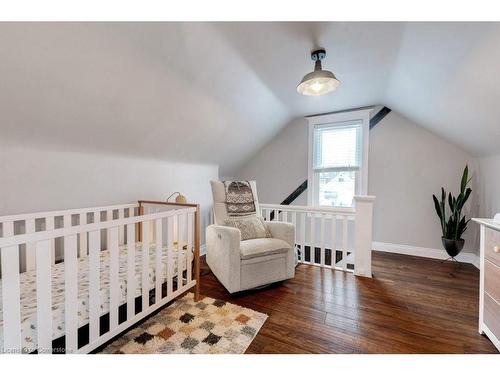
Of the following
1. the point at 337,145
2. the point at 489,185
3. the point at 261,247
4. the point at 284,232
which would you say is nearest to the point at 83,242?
the point at 261,247

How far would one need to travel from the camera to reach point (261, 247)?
2.06 metres

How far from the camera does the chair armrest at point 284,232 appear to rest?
228 cm

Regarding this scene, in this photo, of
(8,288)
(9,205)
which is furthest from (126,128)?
(8,288)

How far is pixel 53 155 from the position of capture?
169cm

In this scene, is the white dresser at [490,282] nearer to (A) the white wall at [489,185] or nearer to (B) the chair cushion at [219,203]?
(A) the white wall at [489,185]

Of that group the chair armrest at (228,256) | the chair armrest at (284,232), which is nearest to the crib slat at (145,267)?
the chair armrest at (228,256)

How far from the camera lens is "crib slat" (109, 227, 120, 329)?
4.13 ft

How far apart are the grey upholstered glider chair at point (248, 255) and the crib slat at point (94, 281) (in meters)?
1.02

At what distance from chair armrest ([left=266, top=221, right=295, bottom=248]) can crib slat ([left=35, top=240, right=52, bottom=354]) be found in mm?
1853

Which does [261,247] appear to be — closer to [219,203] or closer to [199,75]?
[219,203]

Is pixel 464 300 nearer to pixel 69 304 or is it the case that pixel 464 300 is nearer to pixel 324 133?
pixel 324 133

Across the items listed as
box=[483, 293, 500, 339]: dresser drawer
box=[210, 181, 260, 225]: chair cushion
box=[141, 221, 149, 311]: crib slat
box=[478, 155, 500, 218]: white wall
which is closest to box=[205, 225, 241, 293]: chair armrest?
box=[210, 181, 260, 225]: chair cushion

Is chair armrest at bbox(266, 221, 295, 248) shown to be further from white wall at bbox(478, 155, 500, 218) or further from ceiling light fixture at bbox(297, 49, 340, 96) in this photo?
white wall at bbox(478, 155, 500, 218)
